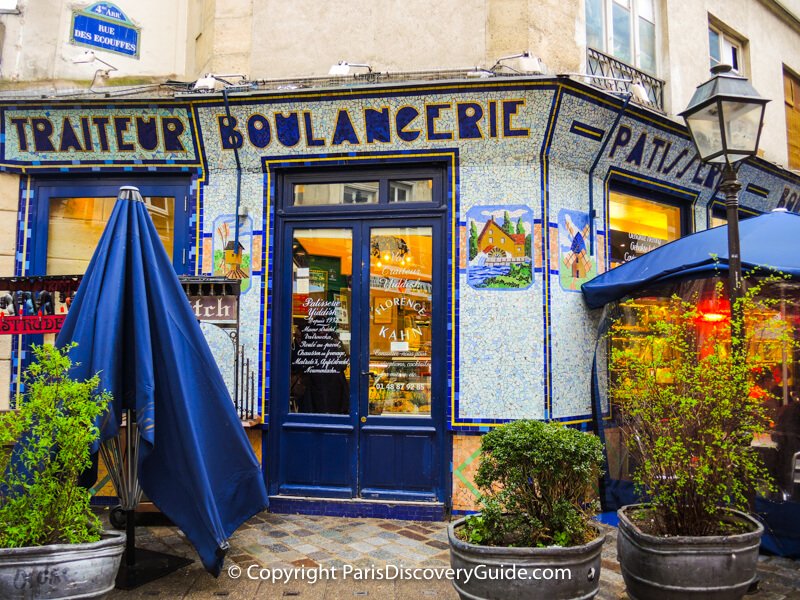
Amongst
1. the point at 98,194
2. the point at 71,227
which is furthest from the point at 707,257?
the point at 71,227

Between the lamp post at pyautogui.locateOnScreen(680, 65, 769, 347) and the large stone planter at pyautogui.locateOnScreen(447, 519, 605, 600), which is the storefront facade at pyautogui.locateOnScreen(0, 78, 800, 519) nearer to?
the lamp post at pyautogui.locateOnScreen(680, 65, 769, 347)

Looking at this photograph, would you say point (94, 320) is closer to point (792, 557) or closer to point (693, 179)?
point (792, 557)

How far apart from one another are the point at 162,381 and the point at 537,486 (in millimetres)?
2611

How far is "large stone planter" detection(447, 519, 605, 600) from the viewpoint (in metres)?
3.08

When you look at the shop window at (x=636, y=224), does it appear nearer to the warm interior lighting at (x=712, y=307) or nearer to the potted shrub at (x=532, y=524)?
the warm interior lighting at (x=712, y=307)

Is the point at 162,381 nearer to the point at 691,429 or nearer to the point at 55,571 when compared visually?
the point at 55,571

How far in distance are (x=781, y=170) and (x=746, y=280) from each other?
14.3 feet

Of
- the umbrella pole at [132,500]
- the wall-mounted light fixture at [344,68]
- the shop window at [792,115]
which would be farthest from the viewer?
the shop window at [792,115]

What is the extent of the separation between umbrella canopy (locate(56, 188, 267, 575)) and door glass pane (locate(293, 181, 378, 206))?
2.16 metres

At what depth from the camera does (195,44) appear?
7.09 meters

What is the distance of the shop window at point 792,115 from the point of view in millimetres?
9523

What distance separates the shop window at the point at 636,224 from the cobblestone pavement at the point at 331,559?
9.88ft

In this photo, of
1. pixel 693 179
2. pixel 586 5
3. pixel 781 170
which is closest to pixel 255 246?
pixel 586 5

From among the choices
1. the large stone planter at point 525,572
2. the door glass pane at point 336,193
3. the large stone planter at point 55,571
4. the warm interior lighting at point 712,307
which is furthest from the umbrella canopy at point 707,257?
the large stone planter at point 55,571
